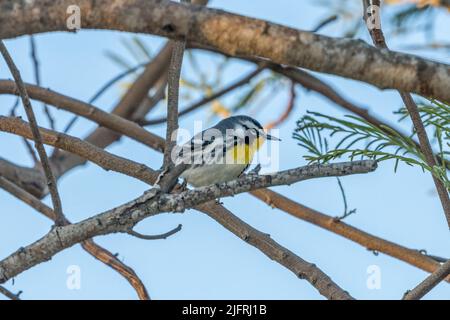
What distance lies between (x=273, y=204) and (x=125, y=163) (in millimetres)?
542

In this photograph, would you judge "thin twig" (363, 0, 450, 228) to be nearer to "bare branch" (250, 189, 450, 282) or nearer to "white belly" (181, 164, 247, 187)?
"white belly" (181, 164, 247, 187)

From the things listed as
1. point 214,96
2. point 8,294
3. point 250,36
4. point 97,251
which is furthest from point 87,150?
point 214,96

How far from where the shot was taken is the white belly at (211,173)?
5.07 feet

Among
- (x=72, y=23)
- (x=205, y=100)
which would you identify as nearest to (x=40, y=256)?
(x=72, y=23)

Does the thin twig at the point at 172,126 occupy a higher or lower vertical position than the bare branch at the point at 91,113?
lower

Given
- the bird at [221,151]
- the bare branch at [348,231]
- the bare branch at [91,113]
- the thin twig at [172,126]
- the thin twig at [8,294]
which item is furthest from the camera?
the bare branch at [91,113]

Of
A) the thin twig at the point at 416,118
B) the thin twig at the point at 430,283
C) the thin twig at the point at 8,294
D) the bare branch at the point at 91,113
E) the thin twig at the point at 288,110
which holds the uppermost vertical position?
the thin twig at the point at 288,110

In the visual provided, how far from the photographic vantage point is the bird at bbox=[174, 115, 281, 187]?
5.12ft

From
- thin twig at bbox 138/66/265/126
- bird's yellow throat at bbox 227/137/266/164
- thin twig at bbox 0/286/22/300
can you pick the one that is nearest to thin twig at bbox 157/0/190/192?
bird's yellow throat at bbox 227/137/266/164

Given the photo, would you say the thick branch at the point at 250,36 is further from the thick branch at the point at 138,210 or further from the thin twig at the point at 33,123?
the thin twig at the point at 33,123

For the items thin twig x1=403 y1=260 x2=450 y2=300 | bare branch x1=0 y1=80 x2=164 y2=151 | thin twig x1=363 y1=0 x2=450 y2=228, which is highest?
bare branch x1=0 y1=80 x2=164 y2=151

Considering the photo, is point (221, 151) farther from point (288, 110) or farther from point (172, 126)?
point (288, 110)

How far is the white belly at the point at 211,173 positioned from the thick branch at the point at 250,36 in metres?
0.57

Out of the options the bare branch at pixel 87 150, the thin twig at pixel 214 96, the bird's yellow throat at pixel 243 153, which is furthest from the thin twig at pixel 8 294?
the thin twig at pixel 214 96
